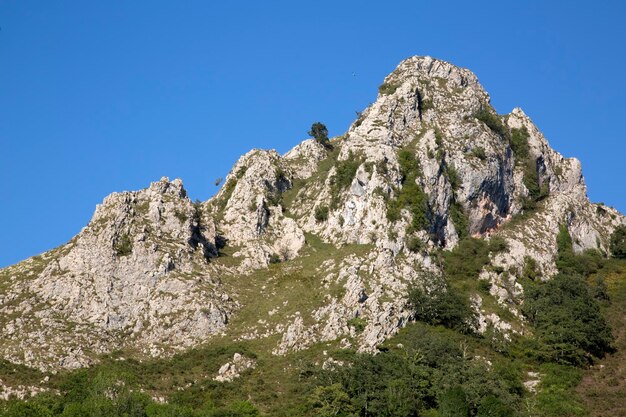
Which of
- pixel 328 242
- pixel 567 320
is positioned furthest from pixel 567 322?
pixel 328 242

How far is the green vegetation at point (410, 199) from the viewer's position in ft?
458

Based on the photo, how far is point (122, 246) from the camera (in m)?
134

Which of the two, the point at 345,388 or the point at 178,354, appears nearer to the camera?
the point at 345,388

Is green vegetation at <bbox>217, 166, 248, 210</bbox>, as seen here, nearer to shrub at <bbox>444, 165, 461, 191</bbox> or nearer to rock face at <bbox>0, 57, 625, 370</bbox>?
rock face at <bbox>0, 57, 625, 370</bbox>

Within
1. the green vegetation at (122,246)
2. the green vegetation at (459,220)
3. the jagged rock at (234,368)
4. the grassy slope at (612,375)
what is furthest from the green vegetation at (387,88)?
the jagged rock at (234,368)

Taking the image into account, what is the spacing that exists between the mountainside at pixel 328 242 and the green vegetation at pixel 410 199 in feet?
0.81

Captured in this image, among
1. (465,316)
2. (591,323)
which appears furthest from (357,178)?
(591,323)

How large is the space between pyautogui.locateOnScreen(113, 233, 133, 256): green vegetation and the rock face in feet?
0.55

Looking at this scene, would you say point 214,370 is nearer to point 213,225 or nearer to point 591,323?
point 213,225

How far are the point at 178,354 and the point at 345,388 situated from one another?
2377 centimetres

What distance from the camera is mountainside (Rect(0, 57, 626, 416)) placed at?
408ft

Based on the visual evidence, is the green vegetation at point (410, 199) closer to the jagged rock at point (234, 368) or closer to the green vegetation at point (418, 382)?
the green vegetation at point (418, 382)

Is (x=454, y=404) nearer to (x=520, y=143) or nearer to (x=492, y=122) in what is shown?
(x=492, y=122)

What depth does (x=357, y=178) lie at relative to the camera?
5738 inches
